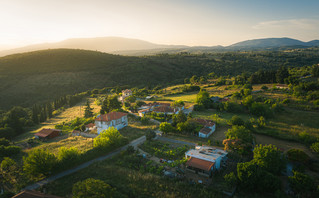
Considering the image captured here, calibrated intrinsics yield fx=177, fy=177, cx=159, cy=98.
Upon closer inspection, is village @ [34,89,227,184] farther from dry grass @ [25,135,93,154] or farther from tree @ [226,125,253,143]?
dry grass @ [25,135,93,154]

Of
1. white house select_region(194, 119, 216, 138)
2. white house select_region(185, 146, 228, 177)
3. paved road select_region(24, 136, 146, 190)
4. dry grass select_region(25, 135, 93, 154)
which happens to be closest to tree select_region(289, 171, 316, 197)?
white house select_region(185, 146, 228, 177)

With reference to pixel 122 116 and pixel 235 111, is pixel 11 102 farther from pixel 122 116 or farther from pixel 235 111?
pixel 235 111

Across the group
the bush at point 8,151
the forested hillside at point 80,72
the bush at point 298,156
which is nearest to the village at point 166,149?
the bush at point 298,156

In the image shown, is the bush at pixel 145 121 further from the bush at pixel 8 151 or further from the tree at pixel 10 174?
the tree at pixel 10 174

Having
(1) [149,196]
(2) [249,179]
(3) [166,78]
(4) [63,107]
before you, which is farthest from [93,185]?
(3) [166,78]

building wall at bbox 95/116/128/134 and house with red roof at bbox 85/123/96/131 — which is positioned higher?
building wall at bbox 95/116/128/134

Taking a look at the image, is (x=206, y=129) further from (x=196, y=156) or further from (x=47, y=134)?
(x=47, y=134)

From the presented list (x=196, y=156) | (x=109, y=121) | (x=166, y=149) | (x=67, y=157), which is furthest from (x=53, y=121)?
(x=196, y=156)
